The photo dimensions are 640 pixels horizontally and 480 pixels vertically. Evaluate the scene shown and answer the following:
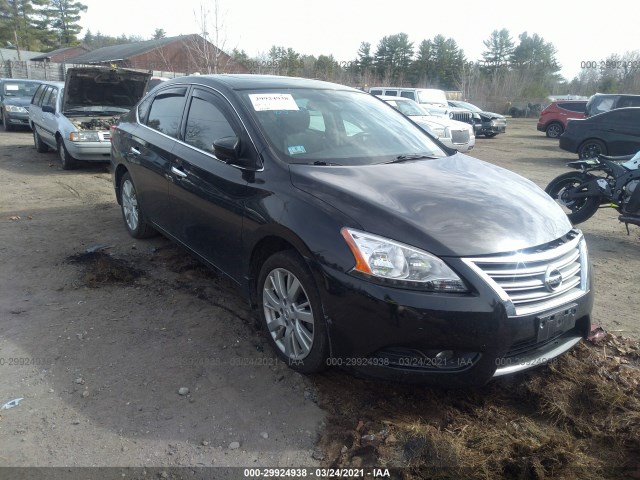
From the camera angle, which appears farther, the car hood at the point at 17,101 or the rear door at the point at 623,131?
the car hood at the point at 17,101

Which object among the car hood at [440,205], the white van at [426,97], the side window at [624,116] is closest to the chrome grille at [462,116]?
the white van at [426,97]

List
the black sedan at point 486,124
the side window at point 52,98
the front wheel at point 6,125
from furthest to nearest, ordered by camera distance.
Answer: the black sedan at point 486,124 < the front wheel at point 6,125 < the side window at point 52,98

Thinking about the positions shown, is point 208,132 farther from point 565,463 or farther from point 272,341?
point 565,463

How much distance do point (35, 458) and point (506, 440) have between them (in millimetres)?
2379

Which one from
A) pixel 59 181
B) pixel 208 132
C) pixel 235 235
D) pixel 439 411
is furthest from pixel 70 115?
pixel 439 411

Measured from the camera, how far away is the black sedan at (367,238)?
2.70 meters

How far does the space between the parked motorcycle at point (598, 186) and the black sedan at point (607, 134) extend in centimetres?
718

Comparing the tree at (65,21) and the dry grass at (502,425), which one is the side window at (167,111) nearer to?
the dry grass at (502,425)

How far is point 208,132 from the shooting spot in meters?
4.18

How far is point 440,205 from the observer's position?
10.1 ft

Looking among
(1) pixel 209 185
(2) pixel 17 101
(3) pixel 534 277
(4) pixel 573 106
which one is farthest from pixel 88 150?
(4) pixel 573 106

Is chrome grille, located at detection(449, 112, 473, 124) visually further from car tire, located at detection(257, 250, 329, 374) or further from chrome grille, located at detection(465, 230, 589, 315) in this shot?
car tire, located at detection(257, 250, 329, 374)

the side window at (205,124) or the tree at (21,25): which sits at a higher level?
the tree at (21,25)

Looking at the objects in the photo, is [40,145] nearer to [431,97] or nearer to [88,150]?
[88,150]
